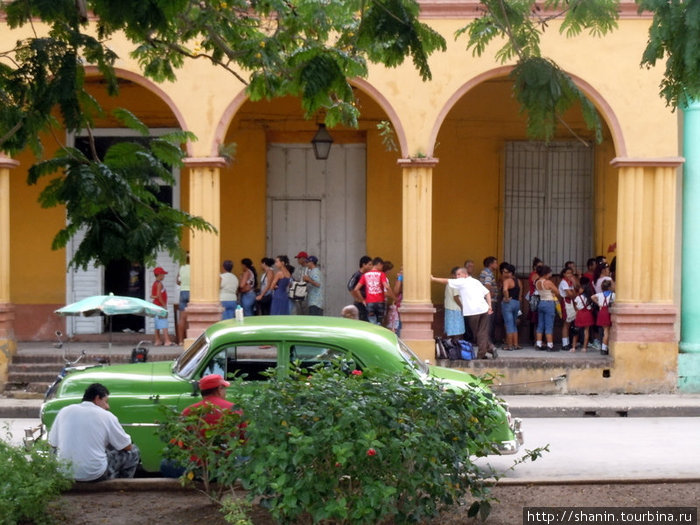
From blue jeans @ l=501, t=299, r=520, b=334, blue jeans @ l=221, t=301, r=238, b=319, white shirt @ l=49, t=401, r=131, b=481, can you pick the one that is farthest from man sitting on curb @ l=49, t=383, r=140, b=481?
blue jeans @ l=501, t=299, r=520, b=334

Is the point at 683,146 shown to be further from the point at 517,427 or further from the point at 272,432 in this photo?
the point at 272,432

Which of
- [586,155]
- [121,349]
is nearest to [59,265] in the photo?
[121,349]

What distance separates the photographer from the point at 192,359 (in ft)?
33.3

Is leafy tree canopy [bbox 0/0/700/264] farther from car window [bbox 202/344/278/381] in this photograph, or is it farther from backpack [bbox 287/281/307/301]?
backpack [bbox 287/281/307/301]

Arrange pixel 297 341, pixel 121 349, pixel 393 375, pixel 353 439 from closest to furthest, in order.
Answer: pixel 353 439
pixel 393 375
pixel 297 341
pixel 121 349

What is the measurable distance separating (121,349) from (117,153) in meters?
10.5

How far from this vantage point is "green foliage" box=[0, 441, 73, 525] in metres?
7.15

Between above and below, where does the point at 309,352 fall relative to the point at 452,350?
above

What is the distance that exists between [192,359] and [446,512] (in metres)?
3.37

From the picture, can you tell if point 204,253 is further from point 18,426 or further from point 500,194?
point 500,194

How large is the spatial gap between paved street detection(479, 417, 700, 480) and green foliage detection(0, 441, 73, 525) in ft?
13.1

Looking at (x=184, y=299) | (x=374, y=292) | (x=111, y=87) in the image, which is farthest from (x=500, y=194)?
(x=111, y=87)

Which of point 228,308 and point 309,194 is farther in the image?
point 309,194

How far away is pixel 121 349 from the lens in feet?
58.3
